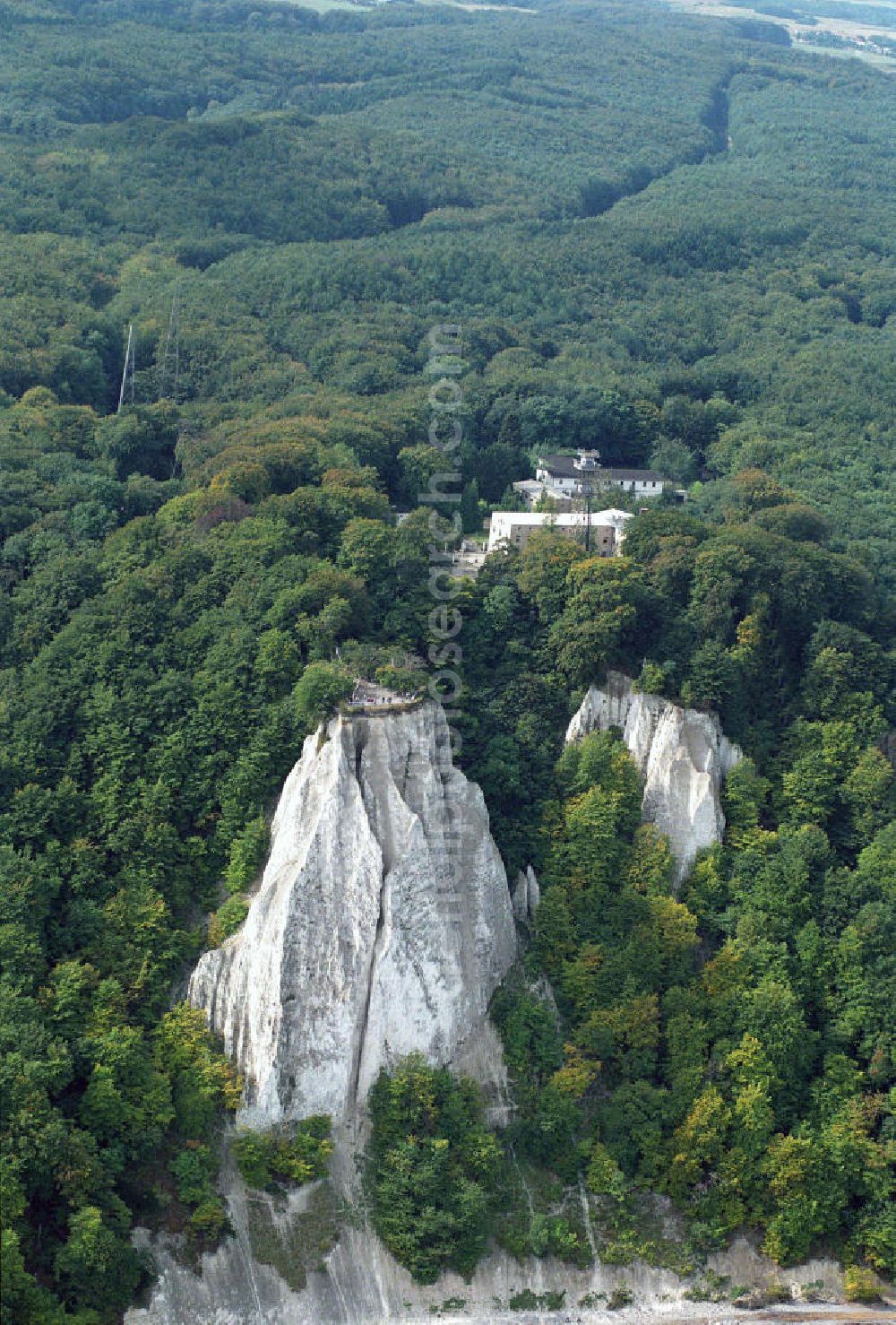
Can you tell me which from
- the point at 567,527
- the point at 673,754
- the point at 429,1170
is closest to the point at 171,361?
the point at 567,527

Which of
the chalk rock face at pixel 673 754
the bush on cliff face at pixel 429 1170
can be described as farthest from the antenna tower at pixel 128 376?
the bush on cliff face at pixel 429 1170

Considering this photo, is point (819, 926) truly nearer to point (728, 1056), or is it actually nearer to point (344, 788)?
point (728, 1056)

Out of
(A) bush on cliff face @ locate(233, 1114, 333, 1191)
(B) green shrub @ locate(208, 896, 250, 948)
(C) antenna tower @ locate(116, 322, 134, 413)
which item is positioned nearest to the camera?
(A) bush on cliff face @ locate(233, 1114, 333, 1191)

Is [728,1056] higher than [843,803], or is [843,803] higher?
[843,803]

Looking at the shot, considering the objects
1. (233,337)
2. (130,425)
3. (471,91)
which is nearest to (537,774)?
(130,425)

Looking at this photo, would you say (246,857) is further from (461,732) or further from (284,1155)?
(284,1155)

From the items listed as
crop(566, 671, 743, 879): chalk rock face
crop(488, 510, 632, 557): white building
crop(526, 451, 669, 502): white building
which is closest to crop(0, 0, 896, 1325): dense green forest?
crop(566, 671, 743, 879): chalk rock face

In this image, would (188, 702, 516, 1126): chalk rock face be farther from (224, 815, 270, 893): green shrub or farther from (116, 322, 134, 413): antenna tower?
(116, 322, 134, 413): antenna tower
